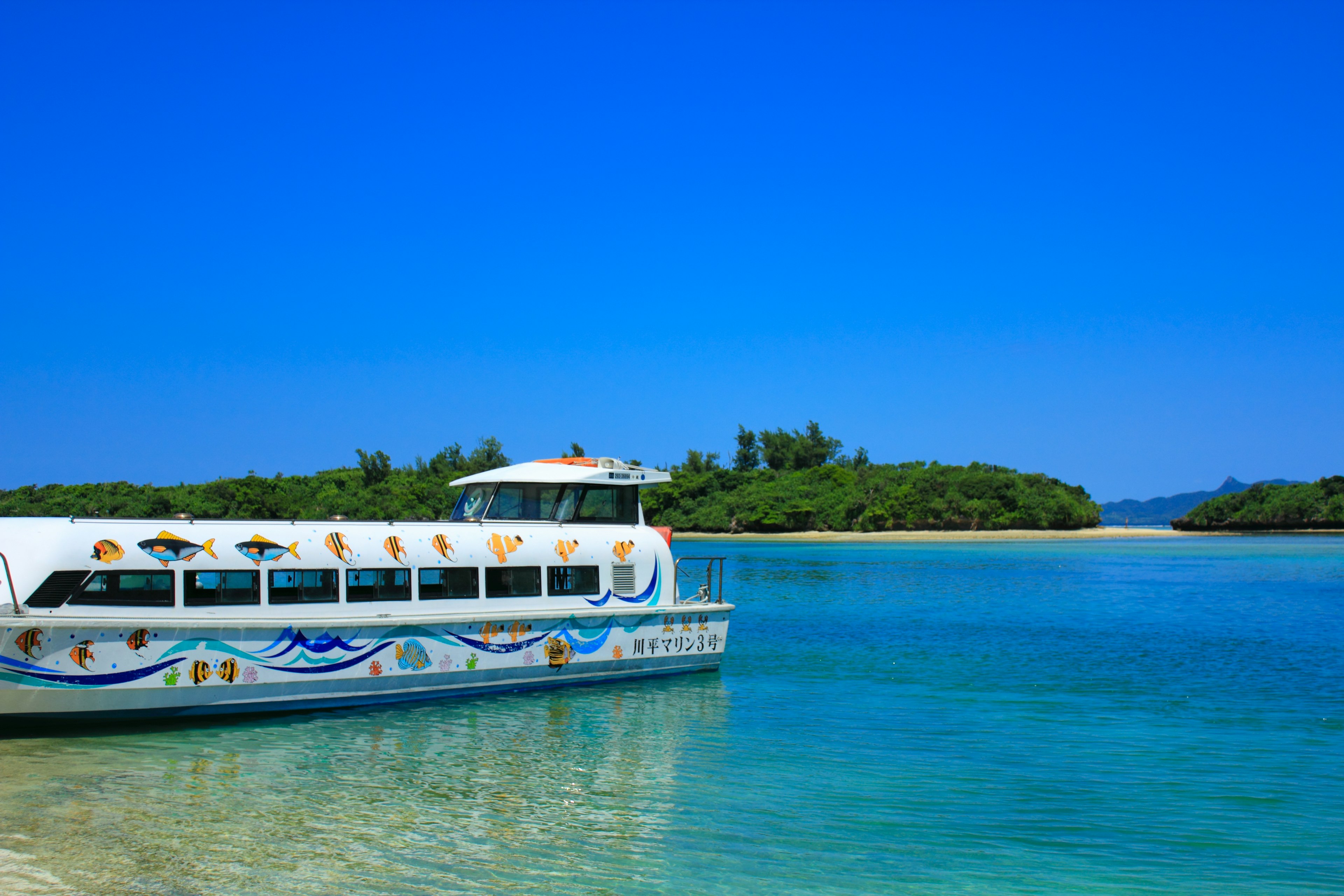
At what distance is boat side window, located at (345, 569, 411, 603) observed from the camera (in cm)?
1438

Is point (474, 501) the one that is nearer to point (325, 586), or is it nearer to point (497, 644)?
point (497, 644)

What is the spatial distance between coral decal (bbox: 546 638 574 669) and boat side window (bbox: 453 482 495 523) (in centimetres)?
247

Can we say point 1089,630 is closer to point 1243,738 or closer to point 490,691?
point 1243,738

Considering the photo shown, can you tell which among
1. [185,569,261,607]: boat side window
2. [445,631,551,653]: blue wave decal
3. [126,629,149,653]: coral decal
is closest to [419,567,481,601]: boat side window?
[445,631,551,653]: blue wave decal

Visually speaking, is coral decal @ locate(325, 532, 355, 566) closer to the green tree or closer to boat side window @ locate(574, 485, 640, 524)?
boat side window @ locate(574, 485, 640, 524)

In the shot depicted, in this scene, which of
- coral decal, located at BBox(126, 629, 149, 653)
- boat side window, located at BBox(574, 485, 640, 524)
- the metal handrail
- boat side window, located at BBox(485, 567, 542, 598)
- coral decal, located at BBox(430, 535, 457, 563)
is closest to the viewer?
the metal handrail

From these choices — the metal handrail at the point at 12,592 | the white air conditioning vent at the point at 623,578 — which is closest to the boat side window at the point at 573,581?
the white air conditioning vent at the point at 623,578

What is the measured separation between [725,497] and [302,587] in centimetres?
9405

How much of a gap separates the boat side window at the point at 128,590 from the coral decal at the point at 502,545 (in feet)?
15.1

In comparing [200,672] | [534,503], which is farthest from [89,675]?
[534,503]

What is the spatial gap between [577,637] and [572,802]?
607cm

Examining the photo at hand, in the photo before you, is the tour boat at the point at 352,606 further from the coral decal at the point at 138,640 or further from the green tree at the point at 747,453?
the green tree at the point at 747,453

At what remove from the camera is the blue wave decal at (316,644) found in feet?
44.4

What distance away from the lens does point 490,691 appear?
51.9 feet
